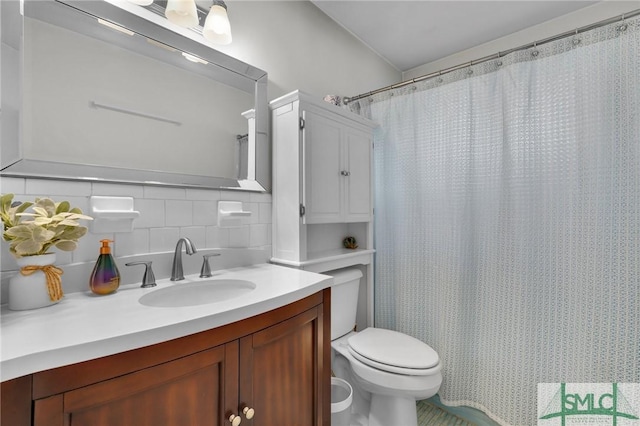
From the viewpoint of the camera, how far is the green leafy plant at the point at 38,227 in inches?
28.5

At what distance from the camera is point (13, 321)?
0.66m

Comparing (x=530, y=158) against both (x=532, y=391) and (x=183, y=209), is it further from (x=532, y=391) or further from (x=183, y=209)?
(x=183, y=209)

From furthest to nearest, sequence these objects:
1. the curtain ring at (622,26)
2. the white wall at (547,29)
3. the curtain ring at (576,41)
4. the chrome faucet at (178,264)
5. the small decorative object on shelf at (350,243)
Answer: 1. the small decorative object on shelf at (350,243)
2. the white wall at (547,29)
3. the curtain ring at (576,41)
4. the curtain ring at (622,26)
5. the chrome faucet at (178,264)

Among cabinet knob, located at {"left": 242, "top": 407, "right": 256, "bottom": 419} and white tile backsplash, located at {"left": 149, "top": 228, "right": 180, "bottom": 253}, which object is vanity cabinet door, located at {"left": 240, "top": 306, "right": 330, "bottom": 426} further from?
white tile backsplash, located at {"left": 149, "top": 228, "right": 180, "bottom": 253}

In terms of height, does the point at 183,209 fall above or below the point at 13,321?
above

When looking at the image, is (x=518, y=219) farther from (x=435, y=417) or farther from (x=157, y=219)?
(x=157, y=219)

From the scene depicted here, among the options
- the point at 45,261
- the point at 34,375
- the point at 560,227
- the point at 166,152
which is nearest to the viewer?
the point at 34,375

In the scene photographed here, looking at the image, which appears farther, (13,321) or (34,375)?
(13,321)

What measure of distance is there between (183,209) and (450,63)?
239 cm

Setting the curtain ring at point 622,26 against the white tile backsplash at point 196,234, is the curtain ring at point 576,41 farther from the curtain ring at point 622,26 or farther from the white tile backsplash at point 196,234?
the white tile backsplash at point 196,234

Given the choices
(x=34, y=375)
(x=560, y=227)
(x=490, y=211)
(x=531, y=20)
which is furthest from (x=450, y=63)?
(x=34, y=375)

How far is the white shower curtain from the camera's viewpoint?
1.23 meters

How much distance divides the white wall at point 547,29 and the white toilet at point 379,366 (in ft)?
6.48

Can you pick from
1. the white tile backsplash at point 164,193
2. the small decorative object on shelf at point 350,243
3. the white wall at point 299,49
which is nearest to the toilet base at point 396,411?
the small decorative object on shelf at point 350,243
